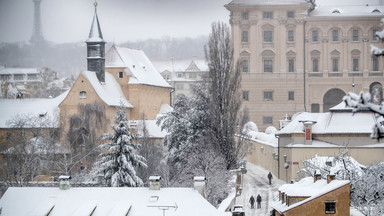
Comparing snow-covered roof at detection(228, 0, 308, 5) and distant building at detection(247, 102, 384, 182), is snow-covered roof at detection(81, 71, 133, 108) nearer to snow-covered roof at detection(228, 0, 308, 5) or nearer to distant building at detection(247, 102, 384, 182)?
snow-covered roof at detection(228, 0, 308, 5)

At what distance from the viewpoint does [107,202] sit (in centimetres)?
2133

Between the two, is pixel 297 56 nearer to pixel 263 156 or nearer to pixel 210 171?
pixel 263 156

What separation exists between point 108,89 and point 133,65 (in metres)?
5.52

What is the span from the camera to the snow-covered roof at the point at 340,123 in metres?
39.0

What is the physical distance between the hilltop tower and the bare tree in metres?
48.5

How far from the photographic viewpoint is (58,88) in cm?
10112

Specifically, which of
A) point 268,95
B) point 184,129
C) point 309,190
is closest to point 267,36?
point 268,95

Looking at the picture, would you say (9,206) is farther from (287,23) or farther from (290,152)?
(287,23)

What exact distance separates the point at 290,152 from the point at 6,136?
22.8 meters

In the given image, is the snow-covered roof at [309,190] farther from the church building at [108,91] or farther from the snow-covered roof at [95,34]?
the snow-covered roof at [95,34]

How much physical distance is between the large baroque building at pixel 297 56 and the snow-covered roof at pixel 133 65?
807 cm

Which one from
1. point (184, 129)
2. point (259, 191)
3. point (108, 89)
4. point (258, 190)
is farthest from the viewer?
point (108, 89)

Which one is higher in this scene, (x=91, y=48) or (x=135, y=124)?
(x=91, y=48)

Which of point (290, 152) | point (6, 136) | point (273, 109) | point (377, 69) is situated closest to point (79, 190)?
point (290, 152)
